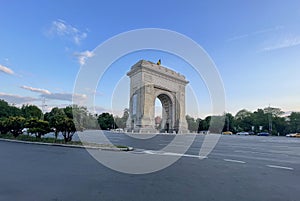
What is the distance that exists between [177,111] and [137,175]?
4613 cm

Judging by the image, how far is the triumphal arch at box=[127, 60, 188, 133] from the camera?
42.6m

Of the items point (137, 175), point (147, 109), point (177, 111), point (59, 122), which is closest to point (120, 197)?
point (137, 175)

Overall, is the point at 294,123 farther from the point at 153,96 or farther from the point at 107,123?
the point at 107,123

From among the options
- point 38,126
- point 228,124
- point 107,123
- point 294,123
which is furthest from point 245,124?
point 38,126

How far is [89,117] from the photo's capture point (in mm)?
94250

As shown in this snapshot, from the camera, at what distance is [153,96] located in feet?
149

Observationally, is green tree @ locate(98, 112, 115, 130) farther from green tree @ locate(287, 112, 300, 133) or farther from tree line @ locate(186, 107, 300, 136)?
green tree @ locate(287, 112, 300, 133)

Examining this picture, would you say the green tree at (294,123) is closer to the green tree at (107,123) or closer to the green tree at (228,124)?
the green tree at (228,124)

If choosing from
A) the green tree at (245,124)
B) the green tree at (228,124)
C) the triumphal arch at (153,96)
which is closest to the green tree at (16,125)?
the triumphal arch at (153,96)

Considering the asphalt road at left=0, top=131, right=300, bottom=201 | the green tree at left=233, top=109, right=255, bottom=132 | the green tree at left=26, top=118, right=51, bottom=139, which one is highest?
the green tree at left=233, top=109, right=255, bottom=132

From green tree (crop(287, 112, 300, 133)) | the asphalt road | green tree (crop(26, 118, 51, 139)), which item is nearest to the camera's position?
the asphalt road

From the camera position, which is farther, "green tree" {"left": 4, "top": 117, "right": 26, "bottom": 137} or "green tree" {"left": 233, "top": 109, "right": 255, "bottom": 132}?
"green tree" {"left": 233, "top": 109, "right": 255, "bottom": 132}

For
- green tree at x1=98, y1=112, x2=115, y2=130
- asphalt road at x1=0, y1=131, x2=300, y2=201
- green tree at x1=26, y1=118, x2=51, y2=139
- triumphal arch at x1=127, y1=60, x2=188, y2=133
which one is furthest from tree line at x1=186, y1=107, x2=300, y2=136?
asphalt road at x1=0, y1=131, x2=300, y2=201

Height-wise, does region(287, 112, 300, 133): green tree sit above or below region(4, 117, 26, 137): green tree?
above
